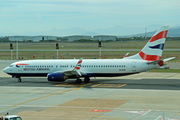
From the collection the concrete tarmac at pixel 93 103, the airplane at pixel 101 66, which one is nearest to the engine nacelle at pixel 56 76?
the airplane at pixel 101 66

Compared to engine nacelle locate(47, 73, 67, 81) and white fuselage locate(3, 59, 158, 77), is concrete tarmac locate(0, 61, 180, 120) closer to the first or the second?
engine nacelle locate(47, 73, 67, 81)

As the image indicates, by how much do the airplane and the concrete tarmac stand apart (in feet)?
12.6

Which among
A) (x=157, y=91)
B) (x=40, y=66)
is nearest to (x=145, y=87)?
(x=157, y=91)

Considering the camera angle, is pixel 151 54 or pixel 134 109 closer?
pixel 134 109

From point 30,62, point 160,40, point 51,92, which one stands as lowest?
A: point 51,92

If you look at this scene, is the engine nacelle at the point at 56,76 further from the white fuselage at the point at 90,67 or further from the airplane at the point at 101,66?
the white fuselage at the point at 90,67

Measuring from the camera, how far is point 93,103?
28.0 metres

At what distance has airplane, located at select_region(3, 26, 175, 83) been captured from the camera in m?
41.7

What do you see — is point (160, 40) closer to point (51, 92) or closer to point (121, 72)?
point (121, 72)

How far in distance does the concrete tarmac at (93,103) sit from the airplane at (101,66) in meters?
3.83

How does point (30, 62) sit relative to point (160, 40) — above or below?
below

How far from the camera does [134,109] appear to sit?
2508cm

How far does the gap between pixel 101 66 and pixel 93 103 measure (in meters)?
15.8

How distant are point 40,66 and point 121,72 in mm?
12979
